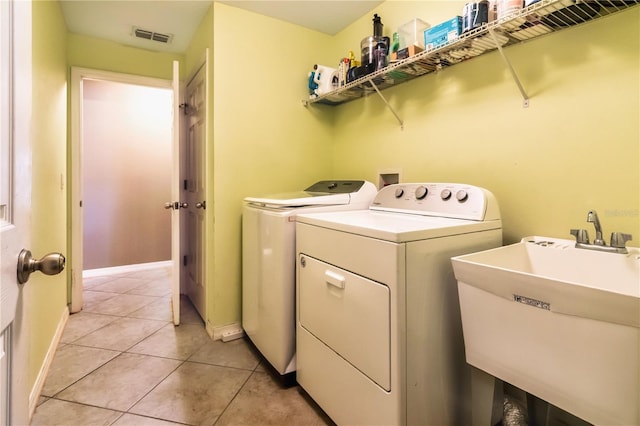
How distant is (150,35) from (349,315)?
2.66 metres

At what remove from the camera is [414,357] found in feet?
3.50

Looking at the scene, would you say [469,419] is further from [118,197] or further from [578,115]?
[118,197]

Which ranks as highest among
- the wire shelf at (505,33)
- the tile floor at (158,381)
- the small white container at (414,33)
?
the small white container at (414,33)

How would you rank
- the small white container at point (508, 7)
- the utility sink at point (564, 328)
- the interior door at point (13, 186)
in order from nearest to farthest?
the interior door at point (13, 186) < the utility sink at point (564, 328) < the small white container at point (508, 7)

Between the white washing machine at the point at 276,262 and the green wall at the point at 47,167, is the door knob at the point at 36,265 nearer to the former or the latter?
the green wall at the point at 47,167

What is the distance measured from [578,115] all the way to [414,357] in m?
1.09

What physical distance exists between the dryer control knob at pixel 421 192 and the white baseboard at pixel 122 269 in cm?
348

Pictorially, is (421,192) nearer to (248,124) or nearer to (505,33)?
(505,33)

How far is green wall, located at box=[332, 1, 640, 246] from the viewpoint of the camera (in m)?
1.13

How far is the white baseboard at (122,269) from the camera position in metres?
3.60

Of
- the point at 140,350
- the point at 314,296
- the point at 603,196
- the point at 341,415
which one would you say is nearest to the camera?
the point at 603,196

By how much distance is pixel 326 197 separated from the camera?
1747 mm

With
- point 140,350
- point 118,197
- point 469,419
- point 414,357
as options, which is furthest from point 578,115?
point 118,197

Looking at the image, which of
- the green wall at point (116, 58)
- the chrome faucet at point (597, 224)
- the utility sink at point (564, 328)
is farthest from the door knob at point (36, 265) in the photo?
the green wall at point (116, 58)
